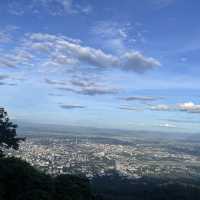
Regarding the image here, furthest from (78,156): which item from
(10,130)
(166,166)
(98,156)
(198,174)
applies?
(10,130)

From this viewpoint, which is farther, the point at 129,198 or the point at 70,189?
the point at 129,198

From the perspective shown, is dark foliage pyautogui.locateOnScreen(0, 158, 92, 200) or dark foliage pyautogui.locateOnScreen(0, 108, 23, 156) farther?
dark foliage pyautogui.locateOnScreen(0, 108, 23, 156)

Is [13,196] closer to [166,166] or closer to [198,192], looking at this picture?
[198,192]

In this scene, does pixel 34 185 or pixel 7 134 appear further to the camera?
pixel 7 134

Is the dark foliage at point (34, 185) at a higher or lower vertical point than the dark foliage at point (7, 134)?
lower

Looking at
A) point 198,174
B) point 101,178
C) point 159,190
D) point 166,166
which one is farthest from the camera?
point 166,166

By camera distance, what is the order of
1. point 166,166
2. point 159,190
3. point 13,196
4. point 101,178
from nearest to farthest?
point 13,196
point 159,190
point 101,178
point 166,166

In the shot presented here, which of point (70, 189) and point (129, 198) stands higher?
point (70, 189)

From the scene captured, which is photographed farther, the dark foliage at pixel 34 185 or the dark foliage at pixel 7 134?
the dark foliage at pixel 7 134
